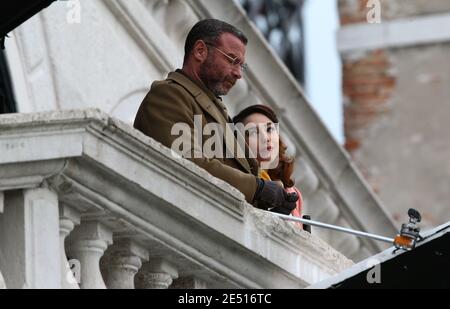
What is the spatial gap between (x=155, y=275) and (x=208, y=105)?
1.32 meters

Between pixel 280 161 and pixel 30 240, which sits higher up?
pixel 280 161

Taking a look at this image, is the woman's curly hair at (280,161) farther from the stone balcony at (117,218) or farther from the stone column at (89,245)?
the stone column at (89,245)

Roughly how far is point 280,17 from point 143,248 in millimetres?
12769

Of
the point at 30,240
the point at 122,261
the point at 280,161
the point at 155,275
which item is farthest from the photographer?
the point at 280,161

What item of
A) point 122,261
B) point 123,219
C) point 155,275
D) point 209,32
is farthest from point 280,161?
point 123,219

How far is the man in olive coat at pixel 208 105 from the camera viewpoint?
35.5 ft

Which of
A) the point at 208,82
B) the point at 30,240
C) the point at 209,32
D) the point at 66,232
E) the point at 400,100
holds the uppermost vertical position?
the point at 400,100

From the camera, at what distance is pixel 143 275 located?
10047mm

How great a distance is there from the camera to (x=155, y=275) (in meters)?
10.0

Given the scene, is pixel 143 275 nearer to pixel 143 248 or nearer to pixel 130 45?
pixel 143 248

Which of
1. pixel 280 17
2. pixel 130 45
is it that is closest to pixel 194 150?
pixel 130 45

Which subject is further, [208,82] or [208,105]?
[208,82]

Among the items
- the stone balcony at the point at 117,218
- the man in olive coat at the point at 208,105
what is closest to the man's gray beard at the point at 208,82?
the man in olive coat at the point at 208,105

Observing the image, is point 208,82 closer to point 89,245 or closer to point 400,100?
point 89,245
